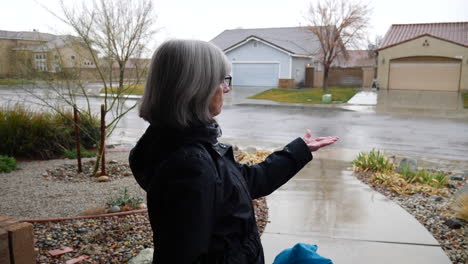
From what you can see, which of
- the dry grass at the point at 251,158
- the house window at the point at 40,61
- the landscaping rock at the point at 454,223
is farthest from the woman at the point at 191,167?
the house window at the point at 40,61

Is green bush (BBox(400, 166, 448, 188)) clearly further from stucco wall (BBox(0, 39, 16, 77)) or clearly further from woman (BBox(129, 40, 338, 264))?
stucco wall (BBox(0, 39, 16, 77))

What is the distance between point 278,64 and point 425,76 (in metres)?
10.9

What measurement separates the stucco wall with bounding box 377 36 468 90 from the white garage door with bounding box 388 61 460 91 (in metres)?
0.44

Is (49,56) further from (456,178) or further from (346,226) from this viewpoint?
(456,178)

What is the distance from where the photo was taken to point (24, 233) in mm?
2322

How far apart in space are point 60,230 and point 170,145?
287 centimetres

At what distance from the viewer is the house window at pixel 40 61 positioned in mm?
6927

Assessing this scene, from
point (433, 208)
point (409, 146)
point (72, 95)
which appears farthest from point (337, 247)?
point (409, 146)

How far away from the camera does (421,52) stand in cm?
2922

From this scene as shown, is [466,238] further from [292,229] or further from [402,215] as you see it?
[292,229]

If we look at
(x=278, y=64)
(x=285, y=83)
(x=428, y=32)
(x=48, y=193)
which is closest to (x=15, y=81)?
(x=48, y=193)

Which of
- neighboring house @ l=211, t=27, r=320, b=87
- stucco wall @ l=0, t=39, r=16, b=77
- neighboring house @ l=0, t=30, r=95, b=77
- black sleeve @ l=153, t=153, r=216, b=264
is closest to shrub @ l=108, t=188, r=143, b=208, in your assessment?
neighboring house @ l=0, t=30, r=95, b=77

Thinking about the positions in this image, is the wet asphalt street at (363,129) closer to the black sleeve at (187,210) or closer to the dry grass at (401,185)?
the dry grass at (401,185)

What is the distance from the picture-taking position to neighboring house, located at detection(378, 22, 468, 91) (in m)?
28.3
